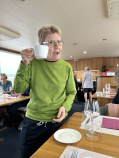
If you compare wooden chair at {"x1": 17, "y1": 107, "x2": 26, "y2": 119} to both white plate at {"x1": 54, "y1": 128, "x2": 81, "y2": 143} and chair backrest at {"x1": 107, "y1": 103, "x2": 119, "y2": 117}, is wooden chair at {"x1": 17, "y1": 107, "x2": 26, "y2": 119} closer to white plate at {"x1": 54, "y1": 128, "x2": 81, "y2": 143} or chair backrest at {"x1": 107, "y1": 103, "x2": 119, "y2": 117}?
chair backrest at {"x1": 107, "y1": 103, "x2": 119, "y2": 117}

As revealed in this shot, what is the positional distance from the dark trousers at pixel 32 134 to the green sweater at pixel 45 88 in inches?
1.7

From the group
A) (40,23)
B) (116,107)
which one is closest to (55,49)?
(116,107)

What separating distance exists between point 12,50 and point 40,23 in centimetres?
371

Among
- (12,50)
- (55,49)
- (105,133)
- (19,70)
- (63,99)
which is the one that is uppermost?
(12,50)

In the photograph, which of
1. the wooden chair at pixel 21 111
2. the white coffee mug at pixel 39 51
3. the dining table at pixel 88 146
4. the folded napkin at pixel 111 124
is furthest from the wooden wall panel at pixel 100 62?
the white coffee mug at pixel 39 51

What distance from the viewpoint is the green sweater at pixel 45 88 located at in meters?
0.87

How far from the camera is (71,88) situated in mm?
1021

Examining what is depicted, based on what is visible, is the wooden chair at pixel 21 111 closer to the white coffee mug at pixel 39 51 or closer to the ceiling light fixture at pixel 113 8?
the white coffee mug at pixel 39 51

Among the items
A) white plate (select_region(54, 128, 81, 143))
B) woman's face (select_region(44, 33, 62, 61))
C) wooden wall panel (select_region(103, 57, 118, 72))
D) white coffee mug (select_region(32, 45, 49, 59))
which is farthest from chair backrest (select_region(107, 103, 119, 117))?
wooden wall panel (select_region(103, 57, 118, 72))

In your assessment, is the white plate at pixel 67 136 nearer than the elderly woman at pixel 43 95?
Yes

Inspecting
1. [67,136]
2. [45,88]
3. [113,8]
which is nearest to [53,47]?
[45,88]

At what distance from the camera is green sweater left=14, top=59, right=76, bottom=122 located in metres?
0.87

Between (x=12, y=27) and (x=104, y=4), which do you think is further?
(x=12, y=27)

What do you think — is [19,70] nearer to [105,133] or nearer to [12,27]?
[105,133]
